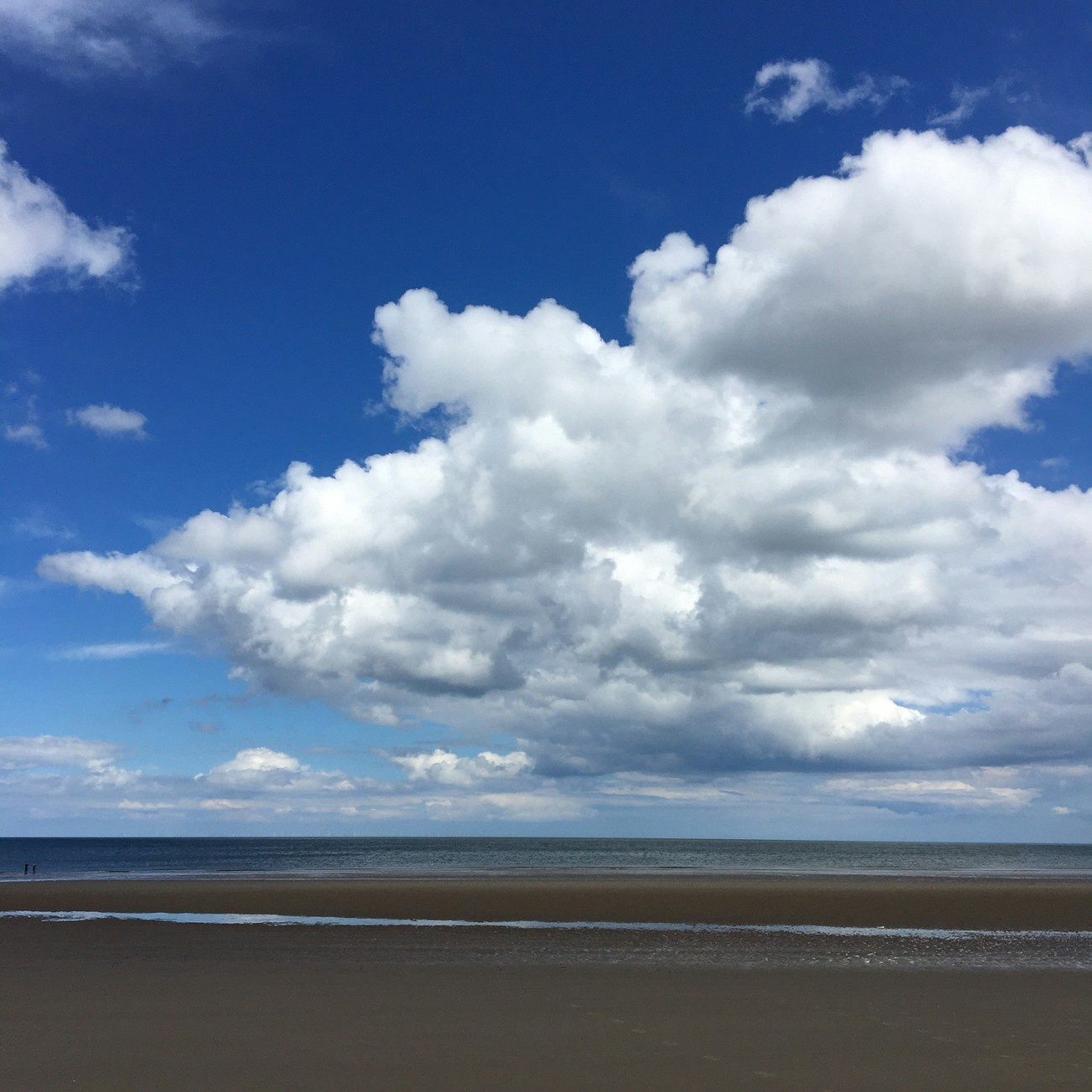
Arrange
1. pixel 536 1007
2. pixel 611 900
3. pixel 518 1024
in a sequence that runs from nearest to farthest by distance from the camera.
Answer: pixel 518 1024
pixel 536 1007
pixel 611 900

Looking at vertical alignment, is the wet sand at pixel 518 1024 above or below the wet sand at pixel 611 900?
above

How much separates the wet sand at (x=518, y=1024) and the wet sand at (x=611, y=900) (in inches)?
482

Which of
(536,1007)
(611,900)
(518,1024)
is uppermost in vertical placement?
(518,1024)

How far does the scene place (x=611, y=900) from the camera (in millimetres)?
39844

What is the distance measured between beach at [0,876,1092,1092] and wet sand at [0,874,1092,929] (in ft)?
2.83

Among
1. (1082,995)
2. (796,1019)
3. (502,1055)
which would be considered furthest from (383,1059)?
(1082,995)

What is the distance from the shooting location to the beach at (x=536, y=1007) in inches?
473

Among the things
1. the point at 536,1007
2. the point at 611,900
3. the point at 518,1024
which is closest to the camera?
the point at 518,1024

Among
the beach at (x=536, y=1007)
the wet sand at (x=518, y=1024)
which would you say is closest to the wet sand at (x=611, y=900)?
the beach at (x=536, y=1007)

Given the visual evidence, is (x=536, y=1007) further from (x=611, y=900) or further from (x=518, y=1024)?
(x=611, y=900)

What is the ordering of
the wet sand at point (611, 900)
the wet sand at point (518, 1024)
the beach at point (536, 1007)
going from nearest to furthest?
the wet sand at point (518, 1024), the beach at point (536, 1007), the wet sand at point (611, 900)

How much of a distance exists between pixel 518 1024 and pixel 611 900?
2668 cm

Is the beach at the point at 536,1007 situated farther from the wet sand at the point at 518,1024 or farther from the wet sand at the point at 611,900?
the wet sand at the point at 611,900

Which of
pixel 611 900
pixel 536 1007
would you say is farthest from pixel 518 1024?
pixel 611 900
